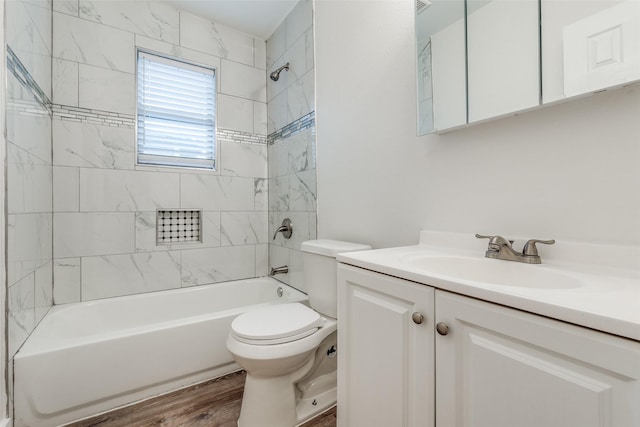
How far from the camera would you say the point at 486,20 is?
1.04 m

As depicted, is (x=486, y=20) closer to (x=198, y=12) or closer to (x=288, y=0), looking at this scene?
(x=288, y=0)

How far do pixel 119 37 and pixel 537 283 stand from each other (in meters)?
2.84

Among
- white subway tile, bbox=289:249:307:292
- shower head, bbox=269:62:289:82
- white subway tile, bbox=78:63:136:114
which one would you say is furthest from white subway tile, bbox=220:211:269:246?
shower head, bbox=269:62:289:82

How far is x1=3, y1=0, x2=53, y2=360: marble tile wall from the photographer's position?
1220 millimetres

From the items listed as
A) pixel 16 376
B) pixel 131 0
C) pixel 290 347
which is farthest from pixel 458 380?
pixel 131 0

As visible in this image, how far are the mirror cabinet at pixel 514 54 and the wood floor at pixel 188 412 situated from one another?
5.21 feet

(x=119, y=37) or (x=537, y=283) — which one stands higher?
(x=119, y=37)

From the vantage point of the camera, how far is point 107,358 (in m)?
1.42

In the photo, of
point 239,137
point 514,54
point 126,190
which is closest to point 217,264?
point 126,190

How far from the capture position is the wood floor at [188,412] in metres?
1.37

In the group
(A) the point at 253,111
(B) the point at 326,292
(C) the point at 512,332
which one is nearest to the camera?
(C) the point at 512,332

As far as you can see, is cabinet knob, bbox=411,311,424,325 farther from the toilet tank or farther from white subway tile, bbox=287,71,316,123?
white subway tile, bbox=287,71,316,123

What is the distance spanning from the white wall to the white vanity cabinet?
1.60 ft

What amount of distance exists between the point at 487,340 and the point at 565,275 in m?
0.34
